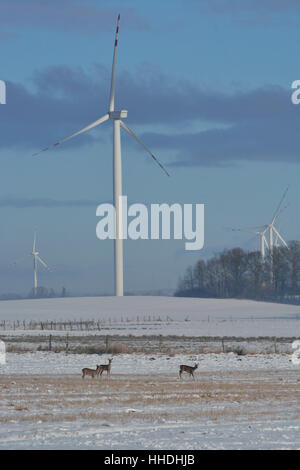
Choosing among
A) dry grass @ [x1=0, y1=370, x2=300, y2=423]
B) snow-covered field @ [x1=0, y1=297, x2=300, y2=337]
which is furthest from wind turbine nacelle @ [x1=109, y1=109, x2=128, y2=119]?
dry grass @ [x1=0, y1=370, x2=300, y2=423]

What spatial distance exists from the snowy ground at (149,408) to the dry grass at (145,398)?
3 centimetres

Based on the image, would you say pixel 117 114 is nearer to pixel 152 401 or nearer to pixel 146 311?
pixel 146 311

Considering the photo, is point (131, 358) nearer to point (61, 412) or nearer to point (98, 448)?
point (61, 412)

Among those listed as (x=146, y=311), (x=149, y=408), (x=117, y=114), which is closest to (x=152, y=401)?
(x=149, y=408)

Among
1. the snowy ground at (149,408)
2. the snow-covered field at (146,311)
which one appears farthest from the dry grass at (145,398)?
the snow-covered field at (146,311)

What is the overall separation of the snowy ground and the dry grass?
27 millimetres

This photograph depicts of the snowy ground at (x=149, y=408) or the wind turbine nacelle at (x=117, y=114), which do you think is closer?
the snowy ground at (x=149, y=408)

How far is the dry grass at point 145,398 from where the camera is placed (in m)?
21.4

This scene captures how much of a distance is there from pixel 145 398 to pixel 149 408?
7.83 ft

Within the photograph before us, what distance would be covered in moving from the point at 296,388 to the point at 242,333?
50.4m

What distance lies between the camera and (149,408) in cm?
2306

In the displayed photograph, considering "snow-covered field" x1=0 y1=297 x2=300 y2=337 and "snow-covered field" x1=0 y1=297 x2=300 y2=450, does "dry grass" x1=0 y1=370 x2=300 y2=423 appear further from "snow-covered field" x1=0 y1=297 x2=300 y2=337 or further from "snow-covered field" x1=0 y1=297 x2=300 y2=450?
"snow-covered field" x1=0 y1=297 x2=300 y2=337

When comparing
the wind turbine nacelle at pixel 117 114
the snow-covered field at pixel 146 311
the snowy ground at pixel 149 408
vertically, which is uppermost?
the wind turbine nacelle at pixel 117 114

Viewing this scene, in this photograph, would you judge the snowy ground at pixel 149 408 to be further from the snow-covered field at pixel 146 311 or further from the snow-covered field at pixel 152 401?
the snow-covered field at pixel 146 311
